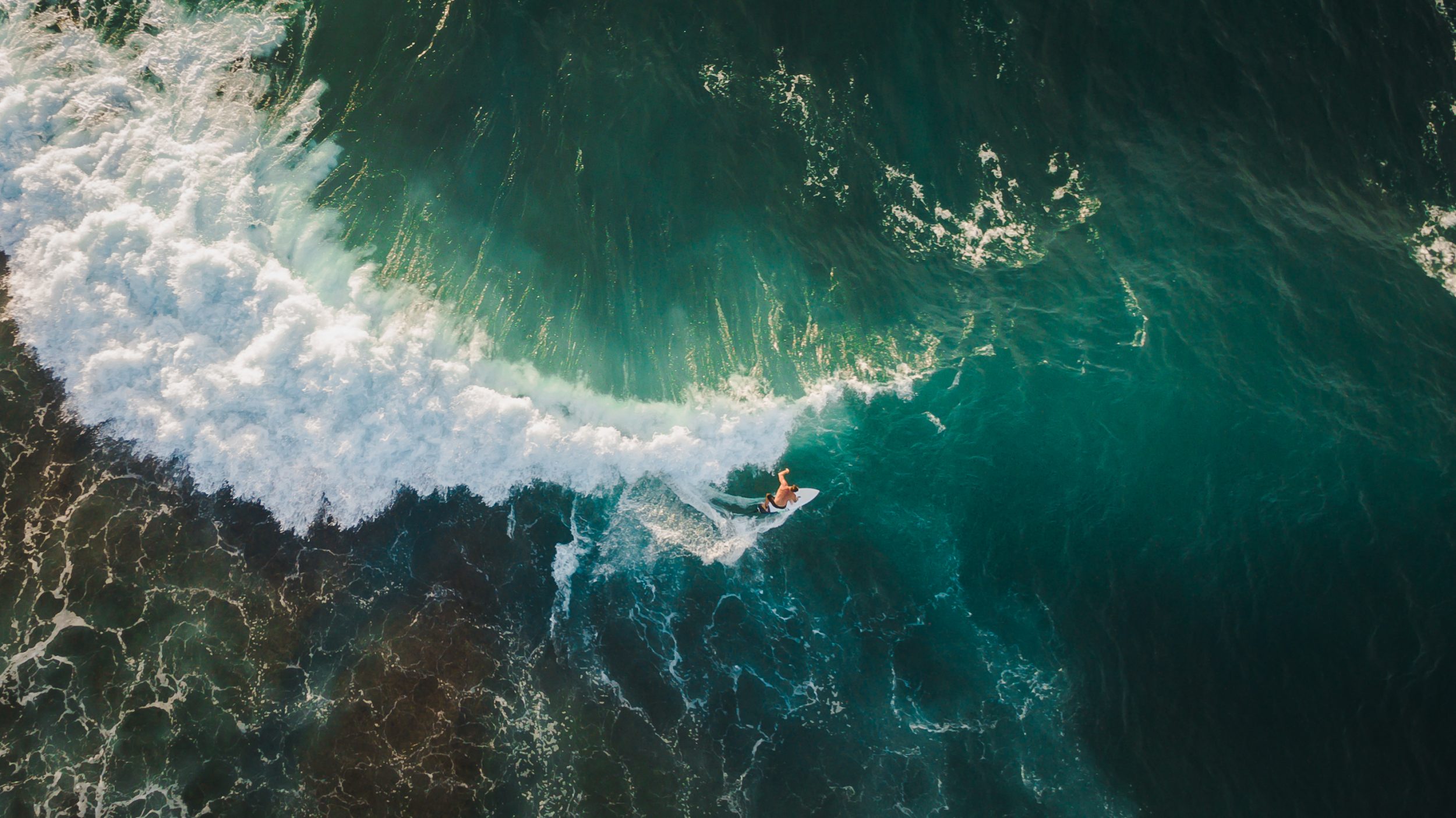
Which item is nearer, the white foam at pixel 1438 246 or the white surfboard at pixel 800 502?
the white foam at pixel 1438 246

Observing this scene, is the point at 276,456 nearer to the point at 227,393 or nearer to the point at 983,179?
the point at 227,393

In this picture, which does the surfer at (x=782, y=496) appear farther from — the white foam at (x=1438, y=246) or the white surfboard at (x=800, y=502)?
the white foam at (x=1438, y=246)

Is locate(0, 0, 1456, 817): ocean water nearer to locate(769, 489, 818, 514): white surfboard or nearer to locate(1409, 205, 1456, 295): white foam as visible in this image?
locate(1409, 205, 1456, 295): white foam

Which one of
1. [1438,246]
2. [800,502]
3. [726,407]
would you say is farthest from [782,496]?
[1438,246]

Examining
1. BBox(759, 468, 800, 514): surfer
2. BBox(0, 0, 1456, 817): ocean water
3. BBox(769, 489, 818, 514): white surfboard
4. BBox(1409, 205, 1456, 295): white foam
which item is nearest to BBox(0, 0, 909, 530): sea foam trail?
BBox(0, 0, 1456, 817): ocean water

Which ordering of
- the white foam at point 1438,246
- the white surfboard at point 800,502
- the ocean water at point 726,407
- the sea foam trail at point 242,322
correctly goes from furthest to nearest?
the sea foam trail at point 242,322 → the white surfboard at point 800,502 → the white foam at point 1438,246 → the ocean water at point 726,407

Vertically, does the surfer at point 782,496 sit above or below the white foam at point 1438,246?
below

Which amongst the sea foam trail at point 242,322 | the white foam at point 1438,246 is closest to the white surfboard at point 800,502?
the sea foam trail at point 242,322
